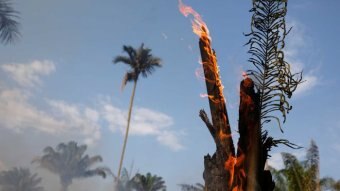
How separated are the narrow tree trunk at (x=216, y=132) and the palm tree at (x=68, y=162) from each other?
206 ft

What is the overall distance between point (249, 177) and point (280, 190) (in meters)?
20.5

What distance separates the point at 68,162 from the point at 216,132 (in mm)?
68145

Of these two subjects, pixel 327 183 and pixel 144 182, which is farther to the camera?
pixel 144 182

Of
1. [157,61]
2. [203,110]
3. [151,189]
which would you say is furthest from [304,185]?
[151,189]

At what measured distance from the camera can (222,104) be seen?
20.1 ft

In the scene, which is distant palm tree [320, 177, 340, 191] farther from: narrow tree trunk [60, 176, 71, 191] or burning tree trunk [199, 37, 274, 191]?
narrow tree trunk [60, 176, 71, 191]

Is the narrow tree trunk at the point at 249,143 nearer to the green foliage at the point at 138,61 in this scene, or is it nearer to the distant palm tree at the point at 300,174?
the distant palm tree at the point at 300,174

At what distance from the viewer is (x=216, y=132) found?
6.02m

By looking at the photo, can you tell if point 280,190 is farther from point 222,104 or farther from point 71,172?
point 71,172

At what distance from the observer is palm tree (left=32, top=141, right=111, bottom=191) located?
222 feet

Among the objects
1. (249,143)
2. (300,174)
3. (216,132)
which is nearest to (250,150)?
(249,143)

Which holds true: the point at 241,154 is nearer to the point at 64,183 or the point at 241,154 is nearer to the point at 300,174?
the point at 300,174

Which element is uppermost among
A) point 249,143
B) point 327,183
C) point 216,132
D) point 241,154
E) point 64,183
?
point 64,183

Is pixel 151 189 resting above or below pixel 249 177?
above
